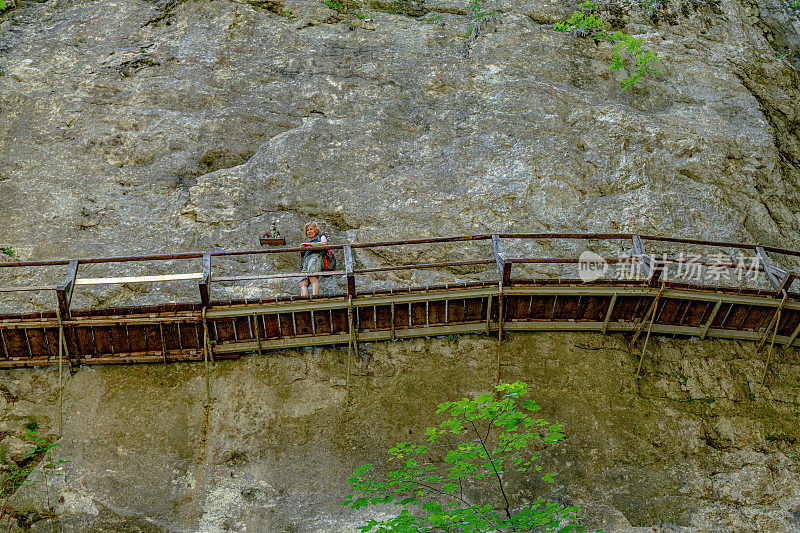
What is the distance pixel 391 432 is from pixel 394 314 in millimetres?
1932

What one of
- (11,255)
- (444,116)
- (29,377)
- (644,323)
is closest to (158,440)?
(29,377)

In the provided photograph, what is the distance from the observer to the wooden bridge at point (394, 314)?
973 centimetres

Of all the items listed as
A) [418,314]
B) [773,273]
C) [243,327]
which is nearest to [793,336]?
[773,273]

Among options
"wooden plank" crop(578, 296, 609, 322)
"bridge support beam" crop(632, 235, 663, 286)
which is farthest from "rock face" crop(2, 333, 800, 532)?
"bridge support beam" crop(632, 235, 663, 286)

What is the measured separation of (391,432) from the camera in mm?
9945

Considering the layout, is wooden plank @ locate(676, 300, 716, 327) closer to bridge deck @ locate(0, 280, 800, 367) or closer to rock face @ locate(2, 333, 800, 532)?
bridge deck @ locate(0, 280, 800, 367)

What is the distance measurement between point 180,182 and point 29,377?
5254 millimetres

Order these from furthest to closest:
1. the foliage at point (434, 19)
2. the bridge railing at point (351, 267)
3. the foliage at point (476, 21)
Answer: the foliage at point (434, 19)
the foliage at point (476, 21)
the bridge railing at point (351, 267)

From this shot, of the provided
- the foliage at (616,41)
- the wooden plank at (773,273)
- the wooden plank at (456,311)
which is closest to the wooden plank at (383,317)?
the wooden plank at (456,311)

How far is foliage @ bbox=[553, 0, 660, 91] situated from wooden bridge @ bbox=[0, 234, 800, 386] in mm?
6788

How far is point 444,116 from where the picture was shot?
1489 cm

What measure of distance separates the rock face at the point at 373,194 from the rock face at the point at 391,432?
4cm

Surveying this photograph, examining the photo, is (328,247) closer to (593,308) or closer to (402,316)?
(402,316)

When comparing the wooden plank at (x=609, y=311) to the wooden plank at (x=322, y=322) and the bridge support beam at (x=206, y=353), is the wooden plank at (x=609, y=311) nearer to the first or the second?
the wooden plank at (x=322, y=322)
